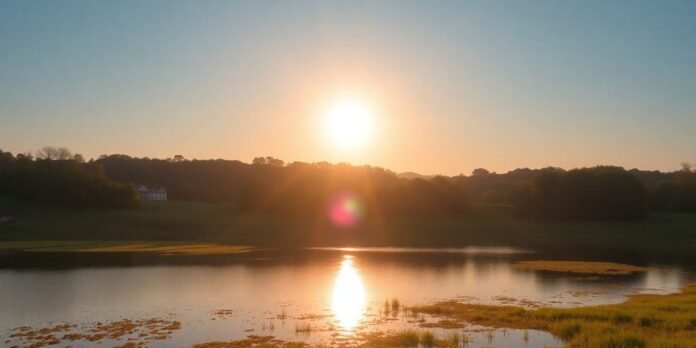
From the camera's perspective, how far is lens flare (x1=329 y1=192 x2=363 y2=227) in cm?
12203

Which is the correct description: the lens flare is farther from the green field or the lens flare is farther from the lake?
the lake

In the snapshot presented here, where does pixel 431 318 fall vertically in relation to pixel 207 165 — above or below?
below

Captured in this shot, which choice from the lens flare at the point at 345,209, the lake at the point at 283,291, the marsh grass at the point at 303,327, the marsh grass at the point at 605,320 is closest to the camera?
the marsh grass at the point at 605,320

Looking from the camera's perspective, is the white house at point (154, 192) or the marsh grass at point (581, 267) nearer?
the marsh grass at point (581, 267)

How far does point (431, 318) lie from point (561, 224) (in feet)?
318

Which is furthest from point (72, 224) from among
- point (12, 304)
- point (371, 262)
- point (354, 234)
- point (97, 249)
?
point (12, 304)

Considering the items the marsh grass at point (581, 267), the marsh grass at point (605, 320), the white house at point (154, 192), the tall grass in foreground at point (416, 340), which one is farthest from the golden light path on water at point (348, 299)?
the white house at point (154, 192)

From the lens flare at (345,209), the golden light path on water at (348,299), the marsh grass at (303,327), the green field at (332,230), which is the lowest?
the marsh grass at (303,327)

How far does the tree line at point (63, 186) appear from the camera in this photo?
10944 cm

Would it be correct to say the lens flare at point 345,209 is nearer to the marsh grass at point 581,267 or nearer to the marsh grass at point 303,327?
the marsh grass at point 581,267

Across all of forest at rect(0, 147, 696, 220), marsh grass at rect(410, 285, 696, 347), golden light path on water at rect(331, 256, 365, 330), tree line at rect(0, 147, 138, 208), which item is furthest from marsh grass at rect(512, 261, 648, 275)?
tree line at rect(0, 147, 138, 208)

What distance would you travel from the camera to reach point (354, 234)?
105 meters

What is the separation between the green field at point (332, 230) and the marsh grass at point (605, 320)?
44.8 meters

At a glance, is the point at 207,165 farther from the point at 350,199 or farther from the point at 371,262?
the point at 371,262
